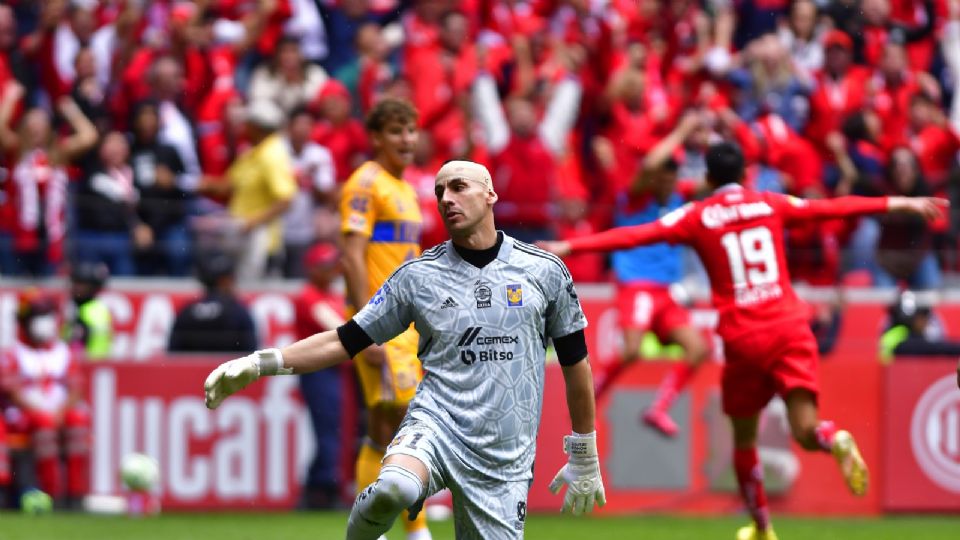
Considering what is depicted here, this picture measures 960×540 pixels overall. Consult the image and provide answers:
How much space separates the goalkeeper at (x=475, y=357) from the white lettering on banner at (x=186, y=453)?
7825 mm

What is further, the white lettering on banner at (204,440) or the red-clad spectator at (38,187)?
the red-clad spectator at (38,187)

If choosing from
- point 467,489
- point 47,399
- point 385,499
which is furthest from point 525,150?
point 385,499

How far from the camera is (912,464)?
588 inches

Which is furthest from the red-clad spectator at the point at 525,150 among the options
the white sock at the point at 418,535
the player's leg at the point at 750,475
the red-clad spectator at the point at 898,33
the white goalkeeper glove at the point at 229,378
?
the white goalkeeper glove at the point at 229,378

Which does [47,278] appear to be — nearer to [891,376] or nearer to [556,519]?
[556,519]

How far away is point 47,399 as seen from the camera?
1488cm

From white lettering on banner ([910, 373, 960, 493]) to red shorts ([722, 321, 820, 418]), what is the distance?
15.6 ft

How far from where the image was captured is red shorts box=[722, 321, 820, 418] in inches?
411

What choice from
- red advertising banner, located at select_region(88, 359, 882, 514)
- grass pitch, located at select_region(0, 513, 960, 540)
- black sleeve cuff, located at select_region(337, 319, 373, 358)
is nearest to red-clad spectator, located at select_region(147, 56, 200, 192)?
red advertising banner, located at select_region(88, 359, 882, 514)

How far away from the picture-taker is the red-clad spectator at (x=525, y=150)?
1669 centimetres

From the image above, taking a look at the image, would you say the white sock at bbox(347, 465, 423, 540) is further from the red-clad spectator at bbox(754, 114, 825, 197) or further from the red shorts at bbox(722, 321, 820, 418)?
the red-clad spectator at bbox(754, 114, 825, 197)

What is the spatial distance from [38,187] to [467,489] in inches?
402

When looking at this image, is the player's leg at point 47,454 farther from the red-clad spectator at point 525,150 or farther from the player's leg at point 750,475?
the player's leg at point 750,475

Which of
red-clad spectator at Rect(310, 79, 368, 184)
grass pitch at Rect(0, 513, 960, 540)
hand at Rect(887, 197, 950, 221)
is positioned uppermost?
red-clad spectator at Rect(310, 79, 368, 184)
